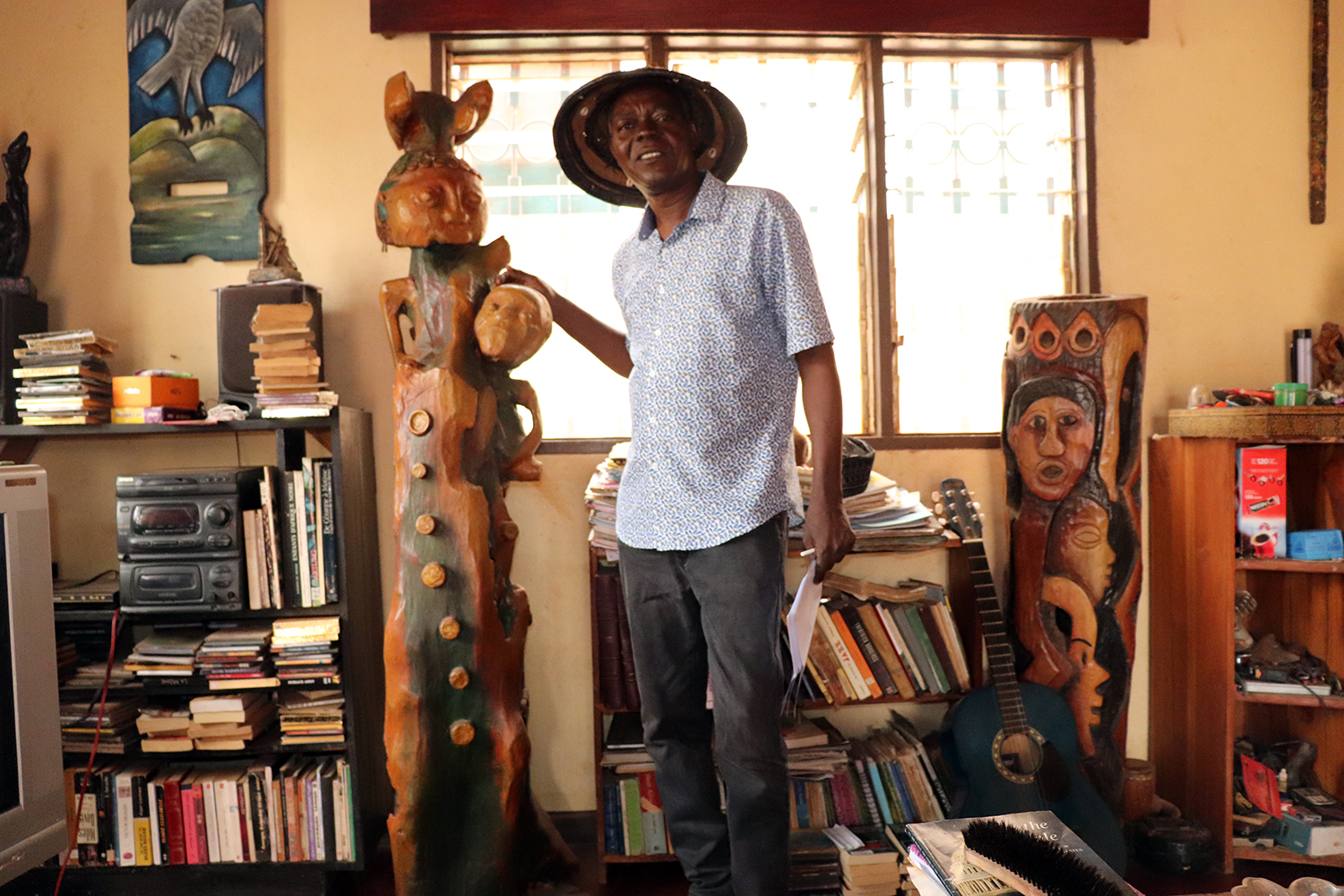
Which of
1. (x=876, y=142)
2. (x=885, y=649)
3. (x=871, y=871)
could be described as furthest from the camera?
(x=876, y=142)

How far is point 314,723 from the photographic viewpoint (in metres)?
2.11

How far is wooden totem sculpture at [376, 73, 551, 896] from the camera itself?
1795 mm

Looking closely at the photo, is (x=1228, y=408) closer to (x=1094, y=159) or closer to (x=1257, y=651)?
(x=1257, y=651)

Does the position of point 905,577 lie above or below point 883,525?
below

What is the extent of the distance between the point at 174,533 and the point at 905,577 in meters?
1.92

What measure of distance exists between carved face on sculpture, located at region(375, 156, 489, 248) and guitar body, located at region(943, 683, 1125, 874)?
1656 mm

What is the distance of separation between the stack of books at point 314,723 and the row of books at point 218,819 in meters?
0.08

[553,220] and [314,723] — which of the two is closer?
[314,723]

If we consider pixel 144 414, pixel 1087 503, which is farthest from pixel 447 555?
pixel 1087 503

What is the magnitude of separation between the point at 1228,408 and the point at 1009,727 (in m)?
0.97

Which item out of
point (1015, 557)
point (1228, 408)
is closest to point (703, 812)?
point (1015, 557)

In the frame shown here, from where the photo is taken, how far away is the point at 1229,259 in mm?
2590

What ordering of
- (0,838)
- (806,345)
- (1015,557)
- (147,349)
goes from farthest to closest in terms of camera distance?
(147,349) < (1015,557) < (806,345) < (0,838)

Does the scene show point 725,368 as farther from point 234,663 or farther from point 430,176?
point 234,663
